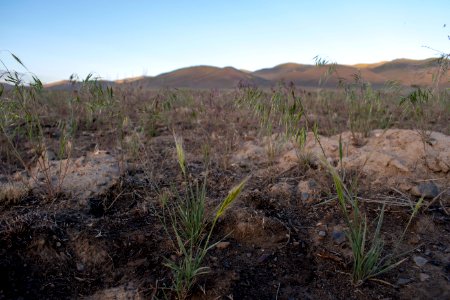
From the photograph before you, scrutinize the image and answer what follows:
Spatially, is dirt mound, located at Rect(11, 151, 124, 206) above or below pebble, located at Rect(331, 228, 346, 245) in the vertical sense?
above

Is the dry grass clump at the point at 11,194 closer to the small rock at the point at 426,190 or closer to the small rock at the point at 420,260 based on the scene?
the small rock at the point at 420,260

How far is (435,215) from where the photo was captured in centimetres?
264

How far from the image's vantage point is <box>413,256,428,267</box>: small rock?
2.11m

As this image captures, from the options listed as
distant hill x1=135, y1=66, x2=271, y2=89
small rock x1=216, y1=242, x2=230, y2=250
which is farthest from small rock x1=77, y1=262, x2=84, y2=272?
distant hill x1=135, y1=66, x2=271, y2=89

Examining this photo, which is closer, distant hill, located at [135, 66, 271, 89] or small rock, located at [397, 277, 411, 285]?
small rock, located at [397, 277, 411, 285]

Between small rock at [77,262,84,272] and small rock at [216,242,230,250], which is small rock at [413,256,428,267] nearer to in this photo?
small rock at [216,242,230,250]

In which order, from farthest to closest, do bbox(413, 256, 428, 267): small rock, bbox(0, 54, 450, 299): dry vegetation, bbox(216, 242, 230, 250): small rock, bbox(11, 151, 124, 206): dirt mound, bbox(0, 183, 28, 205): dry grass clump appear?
bbox(11, 151, 124, 206): dirt mound, bbox(0, 183, 28, 205): dry grass clump, bbox(216, 242, 230, 250): small rock, bbox(413, 256, 428, 267): small rock, bbox(0, 54, 450, 299): dry vegetation

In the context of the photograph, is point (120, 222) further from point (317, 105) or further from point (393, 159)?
point (317, 105)

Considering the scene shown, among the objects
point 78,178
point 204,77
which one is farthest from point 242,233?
point 204,77

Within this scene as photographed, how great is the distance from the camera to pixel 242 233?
8.10 ft

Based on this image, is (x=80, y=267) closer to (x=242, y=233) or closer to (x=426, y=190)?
(x=242, y=233)

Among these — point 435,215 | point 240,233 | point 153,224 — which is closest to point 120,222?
point 153,224

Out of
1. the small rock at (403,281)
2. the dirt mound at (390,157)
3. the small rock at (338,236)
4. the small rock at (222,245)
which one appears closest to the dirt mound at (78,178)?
the small rock at (222,245)

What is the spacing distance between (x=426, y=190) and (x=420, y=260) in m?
0.94
